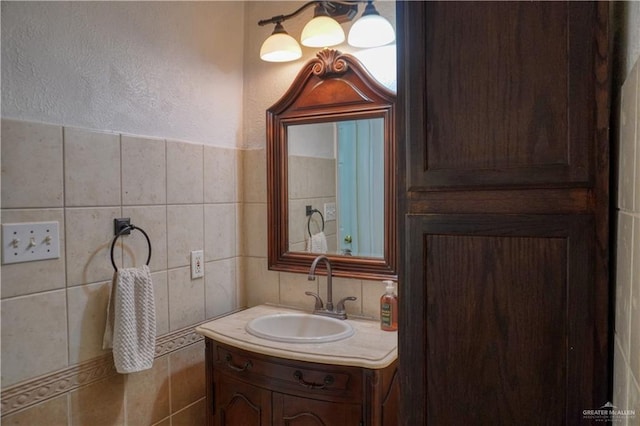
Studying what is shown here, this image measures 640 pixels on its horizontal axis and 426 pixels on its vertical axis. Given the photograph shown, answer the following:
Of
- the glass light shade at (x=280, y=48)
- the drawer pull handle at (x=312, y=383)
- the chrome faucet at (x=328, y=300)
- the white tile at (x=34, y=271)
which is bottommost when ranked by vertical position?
the drawer pull handle at (x=312, y=383)

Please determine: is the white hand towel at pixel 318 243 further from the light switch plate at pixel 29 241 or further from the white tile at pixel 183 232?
the light switch plate at pixel 29 241

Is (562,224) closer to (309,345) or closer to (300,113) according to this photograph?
(309,345)

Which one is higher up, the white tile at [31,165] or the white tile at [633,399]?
the white tile at [31,165]

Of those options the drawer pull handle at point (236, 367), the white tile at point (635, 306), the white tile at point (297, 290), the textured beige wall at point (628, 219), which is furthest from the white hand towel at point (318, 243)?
the white tile at point (635, 306)

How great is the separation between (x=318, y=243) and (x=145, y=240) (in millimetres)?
735

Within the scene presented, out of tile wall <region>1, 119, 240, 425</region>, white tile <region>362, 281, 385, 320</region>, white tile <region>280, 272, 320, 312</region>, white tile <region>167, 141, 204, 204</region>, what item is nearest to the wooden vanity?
white tile <region>362, 281, 385, 320</region>

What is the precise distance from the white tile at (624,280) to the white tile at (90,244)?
1.46m

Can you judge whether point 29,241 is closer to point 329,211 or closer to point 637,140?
point 329,211

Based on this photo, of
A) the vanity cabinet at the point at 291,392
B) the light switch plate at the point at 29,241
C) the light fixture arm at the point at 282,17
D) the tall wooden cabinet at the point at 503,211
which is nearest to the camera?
the tall wooden cabinet at the point at 503,211

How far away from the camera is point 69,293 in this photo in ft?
4.48

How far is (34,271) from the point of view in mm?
1272

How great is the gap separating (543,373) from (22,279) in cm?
138

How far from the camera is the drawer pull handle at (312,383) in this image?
1.38 m

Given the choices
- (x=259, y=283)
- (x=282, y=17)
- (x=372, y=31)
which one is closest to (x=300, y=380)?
(x=259, y=283)
